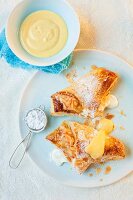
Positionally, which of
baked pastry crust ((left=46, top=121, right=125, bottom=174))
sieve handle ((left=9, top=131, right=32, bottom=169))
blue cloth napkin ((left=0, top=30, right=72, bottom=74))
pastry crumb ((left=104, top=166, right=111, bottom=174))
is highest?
blue cloth napkin ((left=0, top=30, right=72, bottom=74))

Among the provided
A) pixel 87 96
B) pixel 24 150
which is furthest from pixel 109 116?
pixel 24 150

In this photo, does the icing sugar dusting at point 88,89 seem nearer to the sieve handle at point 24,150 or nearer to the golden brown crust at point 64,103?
the golden brown crust at point 64,103

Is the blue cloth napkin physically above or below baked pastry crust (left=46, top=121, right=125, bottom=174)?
above

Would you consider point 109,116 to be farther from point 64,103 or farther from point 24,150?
point 24,150

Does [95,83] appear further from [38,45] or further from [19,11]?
[19,11]

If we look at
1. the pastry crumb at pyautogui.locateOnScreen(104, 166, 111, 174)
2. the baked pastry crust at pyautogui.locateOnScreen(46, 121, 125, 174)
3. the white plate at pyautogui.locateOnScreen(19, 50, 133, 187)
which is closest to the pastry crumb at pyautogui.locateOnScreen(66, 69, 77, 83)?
the white plate at pyautogui.locateOnScreen(19, 50, 133, 187)

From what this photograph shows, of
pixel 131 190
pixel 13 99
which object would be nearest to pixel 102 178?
pixel 131 190

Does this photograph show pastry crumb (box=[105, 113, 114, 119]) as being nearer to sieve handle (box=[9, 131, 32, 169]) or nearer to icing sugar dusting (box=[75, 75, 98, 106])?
icing sugar dusting (box=[75, 75, 98, 106])
